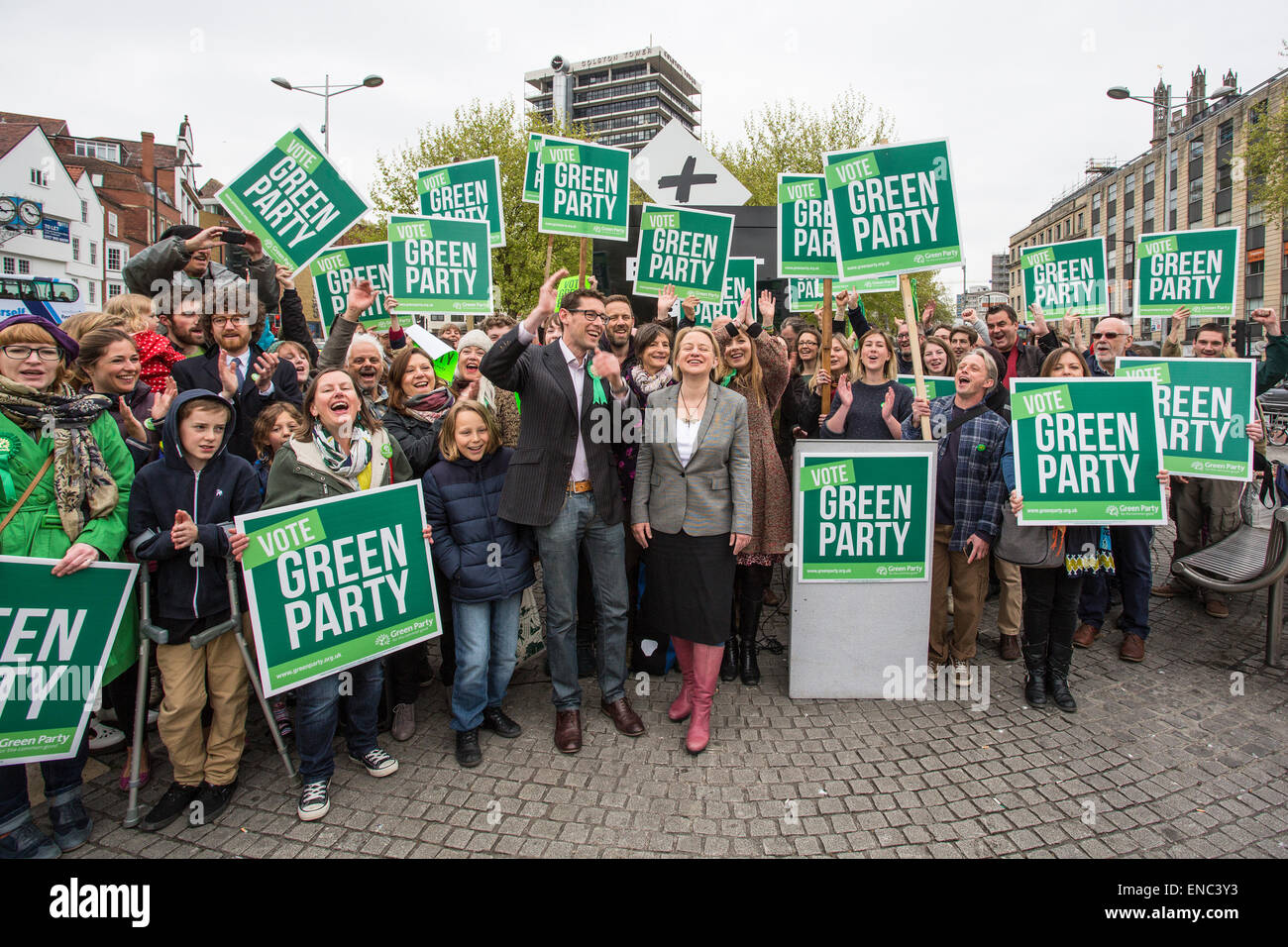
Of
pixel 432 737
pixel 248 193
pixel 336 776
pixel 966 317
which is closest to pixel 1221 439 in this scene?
pixel 966 317

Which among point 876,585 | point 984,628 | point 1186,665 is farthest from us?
point 984,628

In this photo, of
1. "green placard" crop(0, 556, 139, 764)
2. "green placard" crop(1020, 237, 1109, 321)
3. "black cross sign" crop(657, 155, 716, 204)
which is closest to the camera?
"green placard" crop(0, 556, 139, 764)

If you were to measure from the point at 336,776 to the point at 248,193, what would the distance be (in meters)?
4.45

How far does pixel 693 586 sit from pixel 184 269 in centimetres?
412

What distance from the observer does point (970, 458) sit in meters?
4.61

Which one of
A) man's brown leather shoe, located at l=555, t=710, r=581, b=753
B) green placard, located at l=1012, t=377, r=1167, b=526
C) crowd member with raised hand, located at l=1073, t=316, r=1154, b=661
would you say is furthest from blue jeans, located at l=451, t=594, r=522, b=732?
crowd member with raised hand, located at l=1073, t=316, r=1154, b=661

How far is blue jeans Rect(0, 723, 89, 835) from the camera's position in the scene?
3086 mm

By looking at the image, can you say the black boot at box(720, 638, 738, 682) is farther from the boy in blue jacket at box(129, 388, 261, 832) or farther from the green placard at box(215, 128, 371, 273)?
the green placard at box(215, 128, 371, 273)

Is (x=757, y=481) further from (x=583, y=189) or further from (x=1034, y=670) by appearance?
(x=583, y=189)

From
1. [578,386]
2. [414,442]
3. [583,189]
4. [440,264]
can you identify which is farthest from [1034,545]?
[440,264]

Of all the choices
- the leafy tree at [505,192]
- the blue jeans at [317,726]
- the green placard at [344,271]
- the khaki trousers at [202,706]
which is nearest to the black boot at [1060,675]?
the blue jeans at [317,726]

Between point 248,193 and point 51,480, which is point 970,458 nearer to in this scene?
point 51,480

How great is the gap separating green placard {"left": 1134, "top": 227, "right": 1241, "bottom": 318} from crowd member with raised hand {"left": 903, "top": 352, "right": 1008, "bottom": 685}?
387cm

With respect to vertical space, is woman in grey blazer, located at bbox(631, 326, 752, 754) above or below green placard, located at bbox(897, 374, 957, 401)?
below
